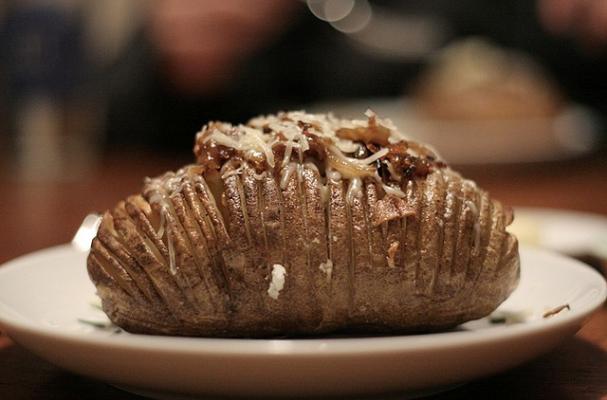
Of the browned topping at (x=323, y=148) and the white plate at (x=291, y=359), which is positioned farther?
the browned topping at (x=323, y=148)

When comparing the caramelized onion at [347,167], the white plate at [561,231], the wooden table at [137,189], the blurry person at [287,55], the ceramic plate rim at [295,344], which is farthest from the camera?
the blurry person at [287,55]

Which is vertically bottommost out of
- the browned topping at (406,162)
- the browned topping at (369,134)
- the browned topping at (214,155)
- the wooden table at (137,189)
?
the wooden table at (137,189)

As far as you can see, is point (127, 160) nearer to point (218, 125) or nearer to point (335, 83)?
point (335, 83)

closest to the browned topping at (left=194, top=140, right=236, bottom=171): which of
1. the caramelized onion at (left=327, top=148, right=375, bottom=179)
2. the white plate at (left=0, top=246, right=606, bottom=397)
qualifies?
the caramelized onion at (left=327, top=148, right=375, bottom=179)

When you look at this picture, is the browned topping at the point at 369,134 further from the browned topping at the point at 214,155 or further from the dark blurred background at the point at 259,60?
the dark blurred background at the point at 259,60

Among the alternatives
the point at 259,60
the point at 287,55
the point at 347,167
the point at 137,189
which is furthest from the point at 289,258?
the point at 287,55

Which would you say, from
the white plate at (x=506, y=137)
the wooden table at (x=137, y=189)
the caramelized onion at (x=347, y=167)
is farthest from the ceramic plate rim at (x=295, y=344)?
the white plate at (x=506, y=137)

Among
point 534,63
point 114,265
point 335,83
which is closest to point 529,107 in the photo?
point 534,63

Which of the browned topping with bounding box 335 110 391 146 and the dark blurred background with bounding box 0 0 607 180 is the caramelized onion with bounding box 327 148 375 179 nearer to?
the browned topping with bounding box 335 110 391 146
